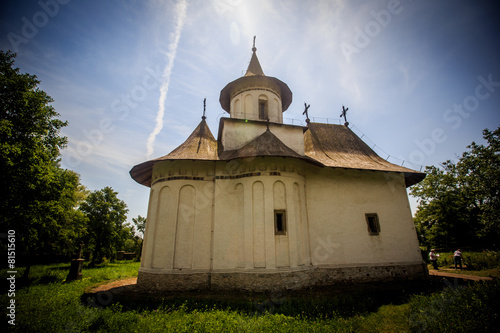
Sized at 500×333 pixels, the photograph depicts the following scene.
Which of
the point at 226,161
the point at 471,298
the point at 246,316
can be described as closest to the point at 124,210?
the point at 226,161

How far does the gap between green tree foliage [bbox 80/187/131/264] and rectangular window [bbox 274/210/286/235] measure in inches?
789

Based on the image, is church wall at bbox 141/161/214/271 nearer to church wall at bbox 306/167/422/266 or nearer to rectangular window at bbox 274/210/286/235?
rectangular window at bbox 274/210/286/235

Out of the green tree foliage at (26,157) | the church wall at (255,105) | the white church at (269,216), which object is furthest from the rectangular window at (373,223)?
the green tree foliage at (26,157)

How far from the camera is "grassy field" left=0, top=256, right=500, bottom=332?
16.3ft

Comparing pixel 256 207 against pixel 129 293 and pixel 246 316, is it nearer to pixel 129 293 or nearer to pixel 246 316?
pixel 246 316

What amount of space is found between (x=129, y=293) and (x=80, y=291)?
2084 mm

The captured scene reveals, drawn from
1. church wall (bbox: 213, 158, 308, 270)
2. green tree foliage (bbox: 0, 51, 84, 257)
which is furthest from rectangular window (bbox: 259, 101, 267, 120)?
green tree foliage (bbox: 0, 51, 84, 257)

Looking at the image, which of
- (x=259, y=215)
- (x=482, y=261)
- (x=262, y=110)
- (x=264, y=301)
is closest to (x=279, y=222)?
(x=259, y=215)

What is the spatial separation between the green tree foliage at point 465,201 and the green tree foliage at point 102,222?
38.1m

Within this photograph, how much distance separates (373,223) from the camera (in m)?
11.6

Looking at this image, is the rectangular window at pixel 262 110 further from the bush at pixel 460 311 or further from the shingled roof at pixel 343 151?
the bush at pixel 460 311

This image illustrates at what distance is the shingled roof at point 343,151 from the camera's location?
1211 centimetres

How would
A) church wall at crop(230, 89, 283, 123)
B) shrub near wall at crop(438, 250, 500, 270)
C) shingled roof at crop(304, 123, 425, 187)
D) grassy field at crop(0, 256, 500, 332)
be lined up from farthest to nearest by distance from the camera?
church wall at crop(230, 89, 283, 123), shrub near wall at crop(438, 250, 500, 270), shingled roof at crop(304, 123, 425, 187), grassy field at crop(0, 256, 500, 332)

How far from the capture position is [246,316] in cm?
593
